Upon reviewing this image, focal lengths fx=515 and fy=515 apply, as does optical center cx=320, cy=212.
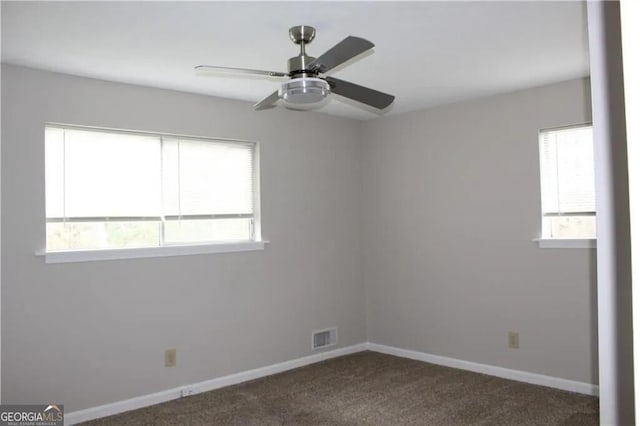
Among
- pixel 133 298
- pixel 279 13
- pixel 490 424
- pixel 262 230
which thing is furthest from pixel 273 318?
pixel 279 13

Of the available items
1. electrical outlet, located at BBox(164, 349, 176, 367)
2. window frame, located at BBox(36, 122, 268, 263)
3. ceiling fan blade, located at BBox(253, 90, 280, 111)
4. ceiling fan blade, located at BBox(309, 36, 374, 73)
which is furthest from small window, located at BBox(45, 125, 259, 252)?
ceiling fan blade, located at BBox(309, 36, 374, 73)

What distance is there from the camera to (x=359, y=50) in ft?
7.27

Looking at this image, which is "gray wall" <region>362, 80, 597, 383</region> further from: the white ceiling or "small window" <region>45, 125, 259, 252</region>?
"small window" <region>45, 125, 259, 252</region>

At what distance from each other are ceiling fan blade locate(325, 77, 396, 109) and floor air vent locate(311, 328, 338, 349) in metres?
2.73

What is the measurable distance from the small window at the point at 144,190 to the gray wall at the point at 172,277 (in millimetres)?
120

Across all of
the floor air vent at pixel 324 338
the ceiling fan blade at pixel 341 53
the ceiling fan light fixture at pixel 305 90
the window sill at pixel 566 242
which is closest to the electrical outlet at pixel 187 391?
the floor air vent at pixel 324 338

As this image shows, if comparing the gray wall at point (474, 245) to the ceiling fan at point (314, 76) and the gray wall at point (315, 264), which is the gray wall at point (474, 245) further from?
the ceiling fan at point (314, 76)

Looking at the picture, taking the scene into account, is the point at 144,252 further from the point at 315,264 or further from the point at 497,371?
the point at 497,371

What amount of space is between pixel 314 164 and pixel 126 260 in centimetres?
197

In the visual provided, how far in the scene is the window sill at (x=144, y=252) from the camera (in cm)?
338

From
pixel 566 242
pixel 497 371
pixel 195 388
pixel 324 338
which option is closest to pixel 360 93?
pixel 566 242

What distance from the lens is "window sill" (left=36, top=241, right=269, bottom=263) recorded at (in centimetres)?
338

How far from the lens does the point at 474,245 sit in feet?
14.6

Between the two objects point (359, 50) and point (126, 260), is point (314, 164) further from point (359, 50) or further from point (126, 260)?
point (359, 50)
